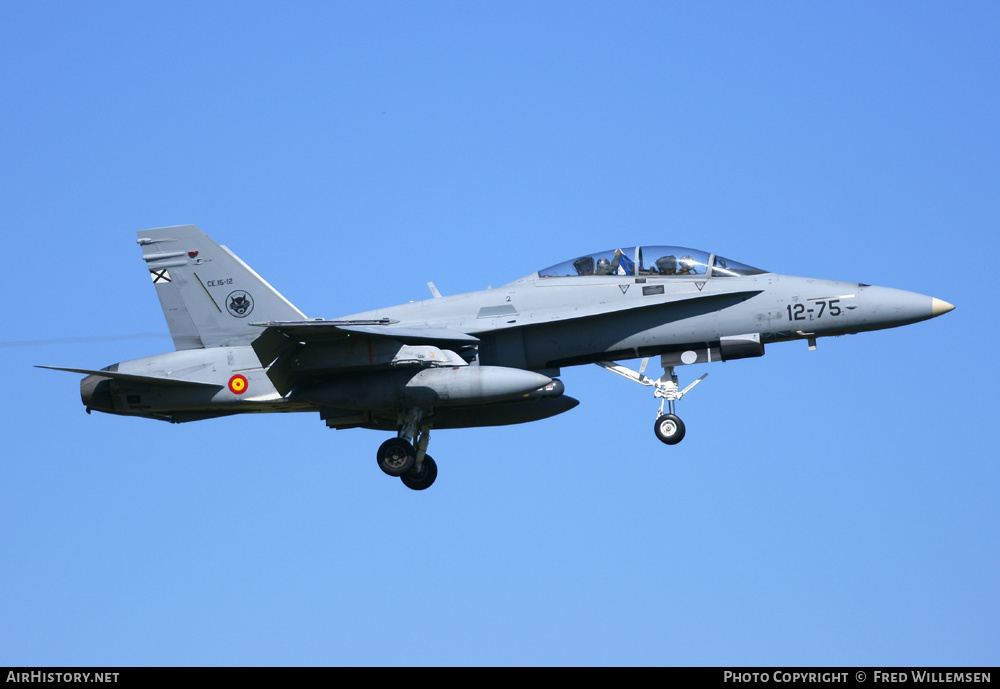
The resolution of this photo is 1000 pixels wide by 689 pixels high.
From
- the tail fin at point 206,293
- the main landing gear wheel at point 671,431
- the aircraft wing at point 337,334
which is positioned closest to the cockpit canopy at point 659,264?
the aircraft wing at point 337,334

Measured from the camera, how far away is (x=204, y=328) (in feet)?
65.4

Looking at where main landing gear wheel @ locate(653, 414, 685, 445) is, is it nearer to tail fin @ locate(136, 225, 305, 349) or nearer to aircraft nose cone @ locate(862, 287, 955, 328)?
aircraft nose cone @ locate(862, 287, 955, 328)

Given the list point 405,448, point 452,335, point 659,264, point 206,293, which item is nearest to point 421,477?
point 405,448

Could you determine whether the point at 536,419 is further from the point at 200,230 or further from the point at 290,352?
the point at 200,230

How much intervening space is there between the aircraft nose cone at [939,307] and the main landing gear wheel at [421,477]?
8.09 metres

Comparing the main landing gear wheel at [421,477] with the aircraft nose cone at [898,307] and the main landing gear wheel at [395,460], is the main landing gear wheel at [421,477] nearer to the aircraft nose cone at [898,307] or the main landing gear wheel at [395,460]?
the main landing gear wheel at [395,460]

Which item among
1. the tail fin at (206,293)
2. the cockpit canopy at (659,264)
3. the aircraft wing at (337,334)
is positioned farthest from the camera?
the tail fin at (206,293)

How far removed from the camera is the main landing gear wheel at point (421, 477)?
66.0 ft

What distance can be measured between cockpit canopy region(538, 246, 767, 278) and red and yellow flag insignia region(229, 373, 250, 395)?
5.07m

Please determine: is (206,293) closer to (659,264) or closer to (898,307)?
(659,264)

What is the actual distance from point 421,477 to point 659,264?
5.13 meters

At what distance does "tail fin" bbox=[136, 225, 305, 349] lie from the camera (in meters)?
19.9

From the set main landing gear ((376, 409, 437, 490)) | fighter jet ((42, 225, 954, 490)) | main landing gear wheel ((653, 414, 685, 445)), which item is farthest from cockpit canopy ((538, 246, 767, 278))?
main landing gear ((376, 409, 437, 490))
